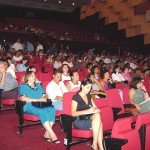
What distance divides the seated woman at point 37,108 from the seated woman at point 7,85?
0.55 metres

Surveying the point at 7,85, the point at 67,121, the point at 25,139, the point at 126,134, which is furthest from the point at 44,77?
the point at 126,134

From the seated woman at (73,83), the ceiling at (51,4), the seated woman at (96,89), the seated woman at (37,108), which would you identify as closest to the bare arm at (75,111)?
the seated woman at (37,108)

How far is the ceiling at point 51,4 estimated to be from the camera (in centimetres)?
1484

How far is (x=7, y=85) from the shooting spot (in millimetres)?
3811

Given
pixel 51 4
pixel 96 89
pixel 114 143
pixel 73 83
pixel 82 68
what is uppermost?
pixel 51 4

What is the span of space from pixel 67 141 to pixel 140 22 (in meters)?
9.44

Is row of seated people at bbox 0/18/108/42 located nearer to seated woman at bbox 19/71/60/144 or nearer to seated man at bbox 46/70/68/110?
seated man at bbox 46/70/68/110

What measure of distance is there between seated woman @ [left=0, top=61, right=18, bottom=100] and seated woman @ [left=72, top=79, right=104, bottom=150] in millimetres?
1309

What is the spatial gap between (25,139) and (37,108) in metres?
0.34

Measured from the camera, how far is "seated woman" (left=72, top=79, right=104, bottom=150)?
250 centimetres

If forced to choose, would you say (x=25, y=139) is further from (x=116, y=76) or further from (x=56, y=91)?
(x=116, y=76)

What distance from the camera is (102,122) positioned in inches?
109

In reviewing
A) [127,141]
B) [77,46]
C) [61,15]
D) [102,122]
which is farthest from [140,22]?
[127,141]

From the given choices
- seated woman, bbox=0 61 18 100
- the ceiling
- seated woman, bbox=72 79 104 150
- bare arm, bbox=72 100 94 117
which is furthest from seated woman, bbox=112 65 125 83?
the ceiling
